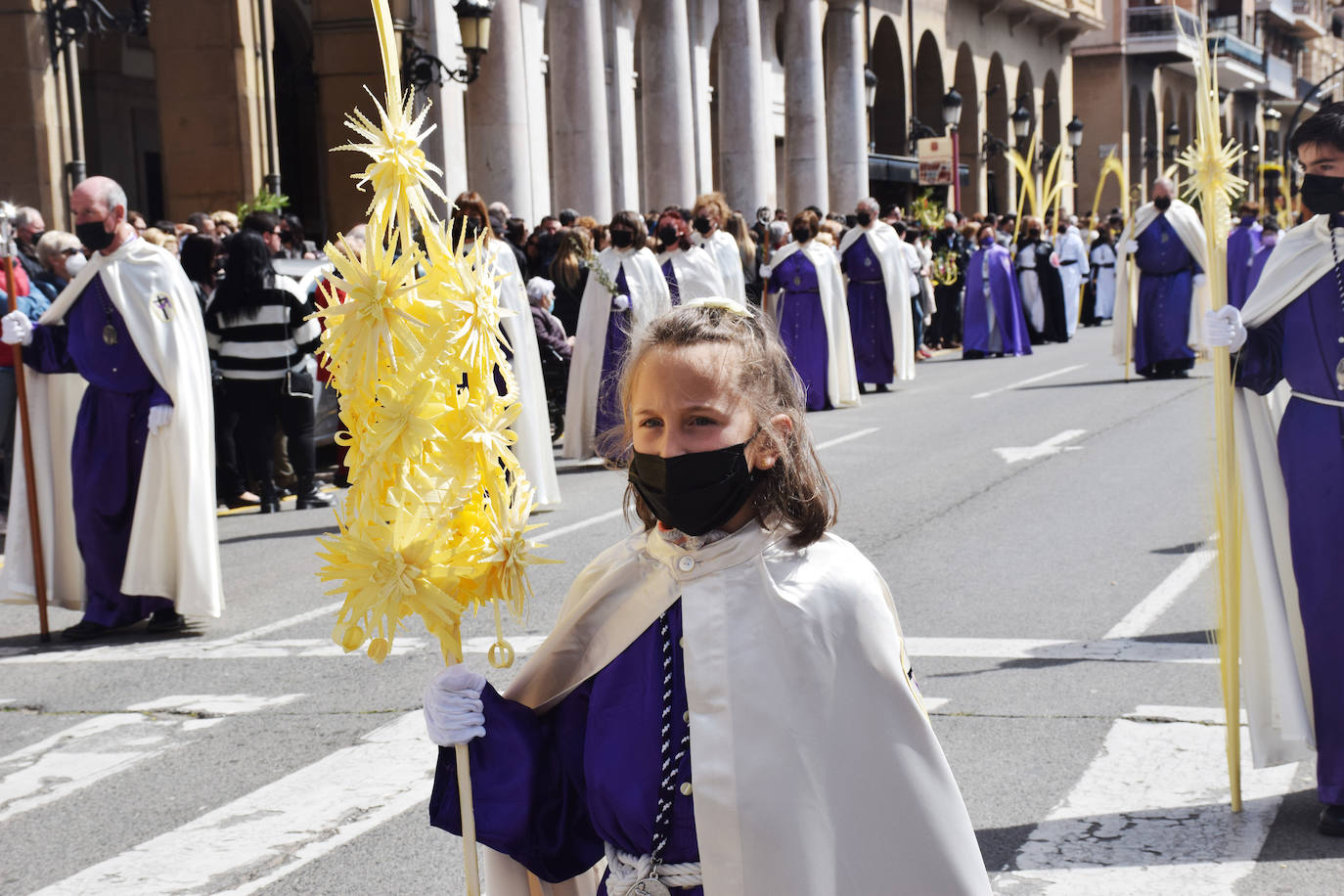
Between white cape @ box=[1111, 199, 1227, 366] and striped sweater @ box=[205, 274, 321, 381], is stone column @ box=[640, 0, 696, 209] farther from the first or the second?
striped sweater @ box=[205, 274, 321, 381]

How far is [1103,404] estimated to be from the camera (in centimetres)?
1634

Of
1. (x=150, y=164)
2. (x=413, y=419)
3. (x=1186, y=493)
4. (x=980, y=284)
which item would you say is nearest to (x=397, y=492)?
(x=413, y=419)

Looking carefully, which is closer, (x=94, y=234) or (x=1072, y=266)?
(x=94, y=234)

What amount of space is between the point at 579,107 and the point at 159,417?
15405mm

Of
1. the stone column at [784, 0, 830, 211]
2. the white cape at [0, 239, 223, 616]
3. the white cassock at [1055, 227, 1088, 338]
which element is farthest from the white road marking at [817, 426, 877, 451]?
A: the stone column at [784, 0, 830, 211]

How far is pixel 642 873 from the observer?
2580 mm

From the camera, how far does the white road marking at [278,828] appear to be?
4598 mm

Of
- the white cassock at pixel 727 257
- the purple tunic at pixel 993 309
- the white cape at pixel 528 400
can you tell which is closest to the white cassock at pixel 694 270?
the white cassock at pixel 727 257

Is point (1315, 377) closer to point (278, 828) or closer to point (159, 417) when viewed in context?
point (278, 828)

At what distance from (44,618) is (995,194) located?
49229 millimetres

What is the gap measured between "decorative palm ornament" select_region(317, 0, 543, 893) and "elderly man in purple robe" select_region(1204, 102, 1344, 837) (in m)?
2.75

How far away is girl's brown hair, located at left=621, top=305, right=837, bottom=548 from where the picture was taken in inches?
103

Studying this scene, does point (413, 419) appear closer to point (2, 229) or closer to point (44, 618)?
point (44, 618)

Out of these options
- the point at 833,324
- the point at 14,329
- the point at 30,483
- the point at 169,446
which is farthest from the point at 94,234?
the point at 833,324
